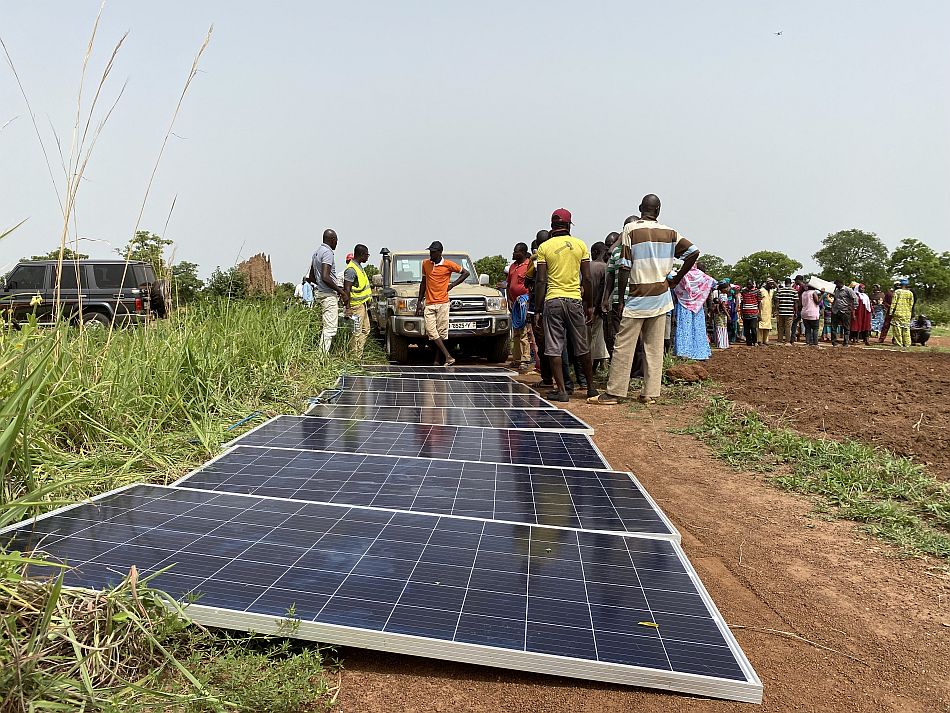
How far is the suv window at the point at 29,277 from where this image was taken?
12.3m

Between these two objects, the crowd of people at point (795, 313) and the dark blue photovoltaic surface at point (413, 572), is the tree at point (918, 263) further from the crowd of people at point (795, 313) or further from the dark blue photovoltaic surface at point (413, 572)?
the dark blue photovoltaic surface at point (413, 572)

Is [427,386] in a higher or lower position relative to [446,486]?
higher

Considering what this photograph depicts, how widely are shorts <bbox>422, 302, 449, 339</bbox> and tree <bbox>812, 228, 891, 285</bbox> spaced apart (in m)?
80.0

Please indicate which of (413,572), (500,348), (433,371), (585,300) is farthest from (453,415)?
(500,348)

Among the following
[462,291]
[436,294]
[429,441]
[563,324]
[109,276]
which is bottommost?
[429,441]

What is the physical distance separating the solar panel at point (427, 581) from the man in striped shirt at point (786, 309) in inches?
714

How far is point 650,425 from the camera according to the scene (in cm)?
657

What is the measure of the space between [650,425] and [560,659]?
4653 mm

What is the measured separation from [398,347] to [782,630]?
926 cm

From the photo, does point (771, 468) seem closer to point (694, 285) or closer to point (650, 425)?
point (650, 425)

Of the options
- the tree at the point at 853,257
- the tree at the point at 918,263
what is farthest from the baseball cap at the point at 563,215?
the tree at the point at 853,257

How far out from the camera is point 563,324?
762 centimetres

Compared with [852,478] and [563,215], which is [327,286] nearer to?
[563,215]

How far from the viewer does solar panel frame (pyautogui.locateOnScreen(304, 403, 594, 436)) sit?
18.8 feet
